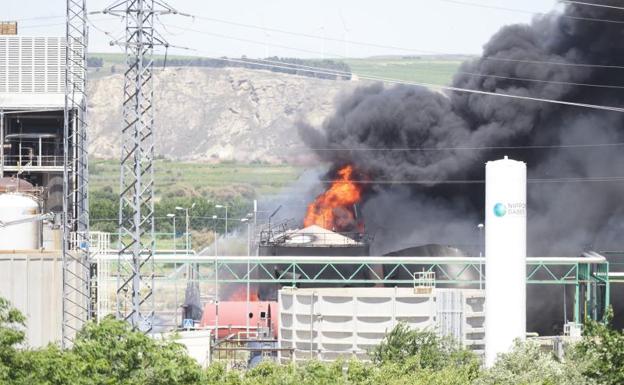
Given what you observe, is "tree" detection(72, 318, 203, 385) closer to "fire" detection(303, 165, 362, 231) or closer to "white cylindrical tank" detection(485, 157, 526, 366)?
"white cylindrical tank" detection(485, 157, 526, 366)

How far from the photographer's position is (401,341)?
58.6m

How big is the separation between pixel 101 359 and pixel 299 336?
29.5m

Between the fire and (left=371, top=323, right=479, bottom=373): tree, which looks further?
the fire

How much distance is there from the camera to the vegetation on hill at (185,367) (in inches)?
1326

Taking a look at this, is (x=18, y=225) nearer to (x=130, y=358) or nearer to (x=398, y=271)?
(x=130, y=358)

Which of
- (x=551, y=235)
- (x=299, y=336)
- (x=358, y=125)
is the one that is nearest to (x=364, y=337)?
(x=299, y=336)

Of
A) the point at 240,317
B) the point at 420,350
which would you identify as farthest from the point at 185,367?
A: the point at 240,317

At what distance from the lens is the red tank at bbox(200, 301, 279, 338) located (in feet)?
249

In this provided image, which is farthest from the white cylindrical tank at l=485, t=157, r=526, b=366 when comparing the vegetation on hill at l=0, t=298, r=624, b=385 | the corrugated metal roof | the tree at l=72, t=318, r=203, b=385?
the corrugated metal roof

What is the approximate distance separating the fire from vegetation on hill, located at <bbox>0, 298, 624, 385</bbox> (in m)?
45.5

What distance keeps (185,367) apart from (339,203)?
203 feet

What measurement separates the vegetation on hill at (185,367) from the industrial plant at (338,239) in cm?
260

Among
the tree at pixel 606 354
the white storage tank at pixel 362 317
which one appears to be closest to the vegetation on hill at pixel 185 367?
the tree at pixel 606 354

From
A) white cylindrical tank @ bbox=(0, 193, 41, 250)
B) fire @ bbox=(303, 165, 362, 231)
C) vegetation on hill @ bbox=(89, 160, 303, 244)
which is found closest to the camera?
white cylindrical tank @ bbox=(0, 193, 41, 250)
